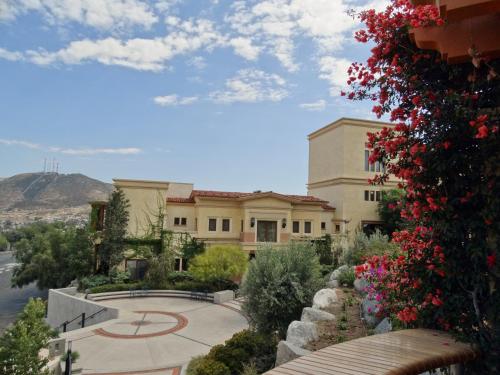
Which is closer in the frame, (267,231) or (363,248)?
(363,248)

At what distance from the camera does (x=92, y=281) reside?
22.8 metres

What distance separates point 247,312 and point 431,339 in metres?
8.78

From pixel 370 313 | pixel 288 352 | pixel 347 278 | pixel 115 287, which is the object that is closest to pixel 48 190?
pixel 115 287

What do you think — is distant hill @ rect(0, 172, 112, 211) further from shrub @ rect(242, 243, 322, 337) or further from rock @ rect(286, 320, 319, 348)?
rock @ rect(286, 320, 319, 348)

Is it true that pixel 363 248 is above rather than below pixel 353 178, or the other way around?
below

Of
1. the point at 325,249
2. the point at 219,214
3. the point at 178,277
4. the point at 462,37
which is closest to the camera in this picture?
the point at 462,37

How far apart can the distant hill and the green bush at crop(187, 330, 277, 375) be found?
130 metres

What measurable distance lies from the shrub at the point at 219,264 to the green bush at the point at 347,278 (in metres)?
8.38

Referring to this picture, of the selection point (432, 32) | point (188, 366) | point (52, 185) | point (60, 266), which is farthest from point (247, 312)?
point (52, 185)

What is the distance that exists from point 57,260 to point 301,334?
24.2m

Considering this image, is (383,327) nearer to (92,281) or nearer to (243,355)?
(243,355)

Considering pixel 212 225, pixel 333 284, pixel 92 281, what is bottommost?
pixel 92 281

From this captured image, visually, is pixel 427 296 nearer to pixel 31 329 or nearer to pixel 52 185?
pixel 31 329

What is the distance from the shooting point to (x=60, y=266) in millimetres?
26625
